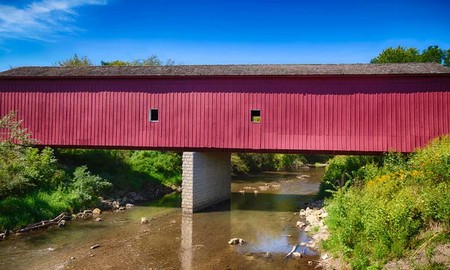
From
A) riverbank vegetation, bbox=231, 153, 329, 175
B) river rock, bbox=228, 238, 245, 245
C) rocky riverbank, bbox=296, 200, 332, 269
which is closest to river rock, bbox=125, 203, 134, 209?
river rock, bbox=228, 238, 245, 245

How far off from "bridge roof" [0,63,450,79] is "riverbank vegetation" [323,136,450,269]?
6333mm

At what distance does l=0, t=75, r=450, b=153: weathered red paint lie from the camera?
47.4 feet

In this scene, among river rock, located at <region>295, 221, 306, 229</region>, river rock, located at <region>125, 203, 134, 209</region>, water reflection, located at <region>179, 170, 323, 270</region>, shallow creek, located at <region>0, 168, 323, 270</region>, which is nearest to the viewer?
shallow creek, located at <region>0, 168, 323, 270</region>

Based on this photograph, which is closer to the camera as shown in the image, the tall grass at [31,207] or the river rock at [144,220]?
the tall grass at [31,207]

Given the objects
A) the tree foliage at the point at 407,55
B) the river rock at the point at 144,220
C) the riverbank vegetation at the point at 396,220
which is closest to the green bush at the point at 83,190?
the river rock at the point at 144,220

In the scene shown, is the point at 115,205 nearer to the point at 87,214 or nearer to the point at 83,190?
the point at 83,190

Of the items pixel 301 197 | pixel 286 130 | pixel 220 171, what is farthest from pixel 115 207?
pixel 301 197

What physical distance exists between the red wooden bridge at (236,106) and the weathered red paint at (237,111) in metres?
0.04

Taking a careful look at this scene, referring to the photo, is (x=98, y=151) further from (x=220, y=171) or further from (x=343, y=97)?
(x=343, y=97)

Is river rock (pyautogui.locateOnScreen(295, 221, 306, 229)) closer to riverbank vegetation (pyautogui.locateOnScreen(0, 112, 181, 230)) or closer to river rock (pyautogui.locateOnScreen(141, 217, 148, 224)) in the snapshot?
river rock (pyautogui.locateOnScreen(141, 217, 148, 224))

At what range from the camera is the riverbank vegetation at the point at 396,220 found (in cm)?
704

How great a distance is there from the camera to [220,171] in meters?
18.1

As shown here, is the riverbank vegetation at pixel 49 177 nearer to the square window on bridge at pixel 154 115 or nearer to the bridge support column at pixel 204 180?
the square window on bridge at pixel 154 115

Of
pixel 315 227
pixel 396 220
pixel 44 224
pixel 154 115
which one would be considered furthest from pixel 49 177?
pixel 396 220
